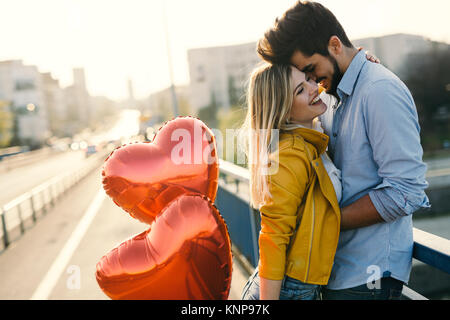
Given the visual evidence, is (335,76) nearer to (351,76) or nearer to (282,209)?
(351,76)

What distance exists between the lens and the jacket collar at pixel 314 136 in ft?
5.46

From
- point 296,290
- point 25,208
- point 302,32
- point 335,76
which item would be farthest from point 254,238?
point 25,208

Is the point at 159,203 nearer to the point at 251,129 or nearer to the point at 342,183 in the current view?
the point at 251,129

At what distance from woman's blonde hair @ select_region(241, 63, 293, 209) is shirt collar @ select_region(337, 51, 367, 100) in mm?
206

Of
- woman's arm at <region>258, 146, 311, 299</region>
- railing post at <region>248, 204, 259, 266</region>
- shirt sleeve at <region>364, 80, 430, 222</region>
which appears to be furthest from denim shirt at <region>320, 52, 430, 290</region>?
railing post at <region>248, 204, 259, 266</region>

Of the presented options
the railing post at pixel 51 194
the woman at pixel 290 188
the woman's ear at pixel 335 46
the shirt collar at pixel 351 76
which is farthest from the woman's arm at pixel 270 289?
the railing post at pixel 51 194

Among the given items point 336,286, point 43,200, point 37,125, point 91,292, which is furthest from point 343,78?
point 37,125

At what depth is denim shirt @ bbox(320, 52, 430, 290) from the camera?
148 cm

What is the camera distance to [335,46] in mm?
1750

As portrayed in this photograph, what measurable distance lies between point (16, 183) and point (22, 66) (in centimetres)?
5744

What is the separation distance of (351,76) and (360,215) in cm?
54

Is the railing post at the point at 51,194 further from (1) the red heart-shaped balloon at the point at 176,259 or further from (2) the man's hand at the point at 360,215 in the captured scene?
(2) the man's hand at the point at 360,215

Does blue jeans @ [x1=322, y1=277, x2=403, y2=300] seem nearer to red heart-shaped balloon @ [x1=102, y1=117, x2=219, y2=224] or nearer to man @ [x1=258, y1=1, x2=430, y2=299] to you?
man @ [x1=258, y1=1, x2=430, y2=299]

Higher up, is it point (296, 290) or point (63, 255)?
point (296, 290)
